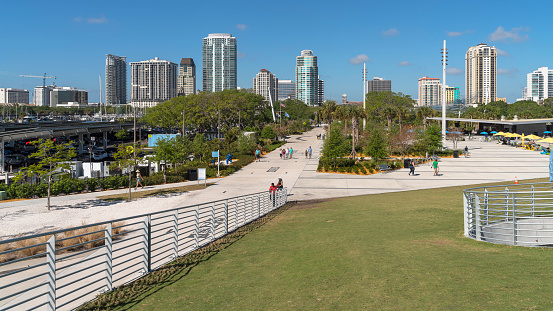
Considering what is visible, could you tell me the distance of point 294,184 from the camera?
32812 mm

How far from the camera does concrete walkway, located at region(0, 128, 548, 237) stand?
2168 cm

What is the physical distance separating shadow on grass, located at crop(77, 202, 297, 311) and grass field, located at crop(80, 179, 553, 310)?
0.06 ft

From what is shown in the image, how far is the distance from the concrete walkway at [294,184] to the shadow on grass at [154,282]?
1142 cm

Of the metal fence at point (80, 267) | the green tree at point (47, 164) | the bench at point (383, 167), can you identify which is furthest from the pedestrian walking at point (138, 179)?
the bench at point (383, 167)

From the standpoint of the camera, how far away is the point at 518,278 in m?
7.02

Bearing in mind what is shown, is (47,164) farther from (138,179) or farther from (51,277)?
(51,277)

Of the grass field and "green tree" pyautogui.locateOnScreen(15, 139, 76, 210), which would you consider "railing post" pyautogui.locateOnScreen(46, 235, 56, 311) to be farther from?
"green tree" pyautogui.locateOnScreen(15, 139, 76, 210)

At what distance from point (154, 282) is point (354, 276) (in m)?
3.70

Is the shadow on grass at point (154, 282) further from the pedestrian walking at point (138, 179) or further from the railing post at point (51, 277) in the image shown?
the pedestrian walking at point (138, 179)

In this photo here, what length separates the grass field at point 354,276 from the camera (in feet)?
21.0

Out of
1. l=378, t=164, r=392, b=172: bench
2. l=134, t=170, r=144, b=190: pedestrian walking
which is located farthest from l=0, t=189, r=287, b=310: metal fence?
l=378, t=164, r=392, b=172: bench

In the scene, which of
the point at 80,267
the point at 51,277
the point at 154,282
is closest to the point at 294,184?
the point at 80,267

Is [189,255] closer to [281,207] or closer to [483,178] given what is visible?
[281,207]

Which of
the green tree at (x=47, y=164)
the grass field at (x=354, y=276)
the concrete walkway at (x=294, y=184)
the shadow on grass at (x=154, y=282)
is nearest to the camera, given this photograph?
the grass field at (x=354, y=276)
